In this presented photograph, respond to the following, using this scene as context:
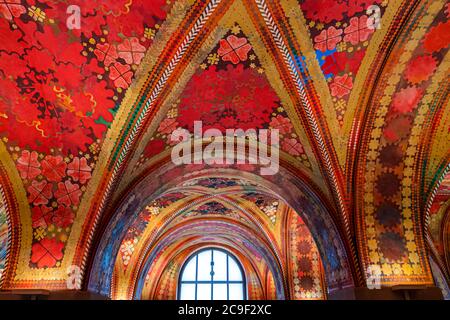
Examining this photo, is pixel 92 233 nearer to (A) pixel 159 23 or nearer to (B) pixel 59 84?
(B) pixel 59 84

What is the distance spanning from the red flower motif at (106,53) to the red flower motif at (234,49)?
1.51m

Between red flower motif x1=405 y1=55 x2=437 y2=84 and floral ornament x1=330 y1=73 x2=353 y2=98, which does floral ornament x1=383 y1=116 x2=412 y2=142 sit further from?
floral ornament x1=330 y1=73 x2=353 y2=98

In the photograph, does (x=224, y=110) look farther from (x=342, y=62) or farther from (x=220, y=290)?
(x=220, y=290)

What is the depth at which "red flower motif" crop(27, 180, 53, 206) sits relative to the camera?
5.80 metres

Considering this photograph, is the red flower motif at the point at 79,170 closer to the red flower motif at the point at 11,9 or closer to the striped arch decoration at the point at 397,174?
the red flower motif at the point at 11,9

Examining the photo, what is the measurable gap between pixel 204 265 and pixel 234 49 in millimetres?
13418

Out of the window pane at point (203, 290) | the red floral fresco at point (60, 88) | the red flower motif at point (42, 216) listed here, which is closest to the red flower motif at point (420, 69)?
the red floral fresco at point (60, 88)

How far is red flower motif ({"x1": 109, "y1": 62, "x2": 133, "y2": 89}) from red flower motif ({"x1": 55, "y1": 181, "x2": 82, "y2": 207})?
1.93 m

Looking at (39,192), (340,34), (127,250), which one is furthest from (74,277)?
(127,250)

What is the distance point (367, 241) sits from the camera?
20.8 feet

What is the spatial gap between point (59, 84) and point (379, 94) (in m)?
4.93

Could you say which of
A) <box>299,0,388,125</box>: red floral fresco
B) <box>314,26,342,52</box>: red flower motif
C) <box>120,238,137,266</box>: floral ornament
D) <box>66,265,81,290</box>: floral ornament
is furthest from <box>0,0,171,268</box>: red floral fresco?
<box>120,238,137,266</box>: floral ornament

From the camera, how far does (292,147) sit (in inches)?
265

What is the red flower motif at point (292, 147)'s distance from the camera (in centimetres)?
661
